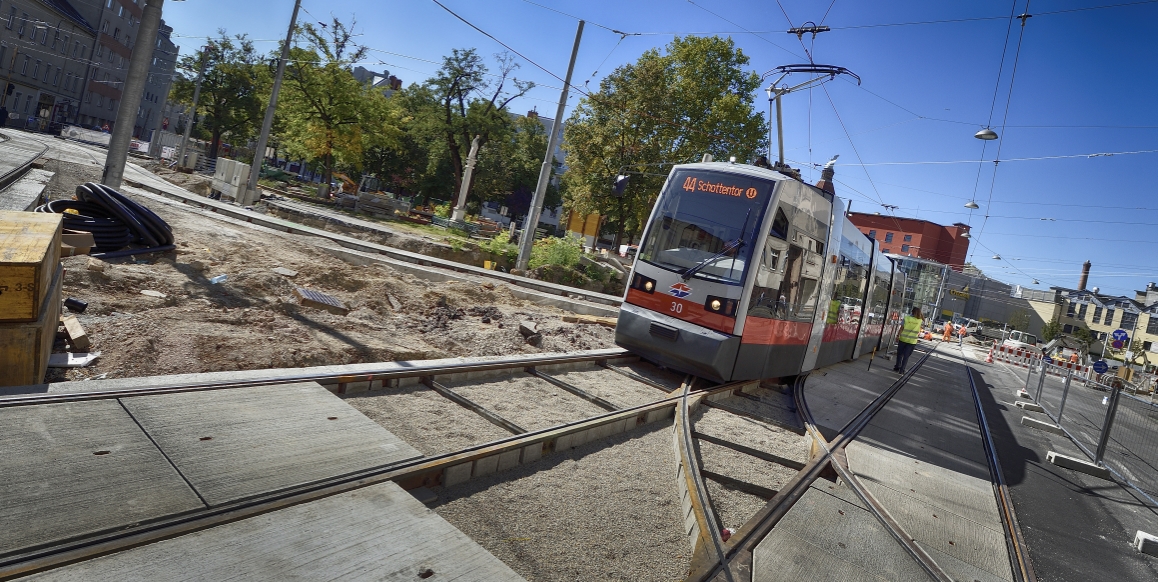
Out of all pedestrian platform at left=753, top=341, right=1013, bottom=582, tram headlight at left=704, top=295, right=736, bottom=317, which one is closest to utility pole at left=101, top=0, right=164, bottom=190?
tram headlight at left=704, top=295, right=736, bottom=317

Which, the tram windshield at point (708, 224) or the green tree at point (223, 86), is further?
the green tree at point (223, 86)

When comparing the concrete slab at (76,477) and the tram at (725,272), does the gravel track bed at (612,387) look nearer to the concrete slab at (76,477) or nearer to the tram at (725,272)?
the tram at (725,272)

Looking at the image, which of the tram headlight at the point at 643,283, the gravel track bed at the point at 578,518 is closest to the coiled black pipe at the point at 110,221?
the tram headlight at the point at 643,283

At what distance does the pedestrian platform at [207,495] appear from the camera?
2.93m

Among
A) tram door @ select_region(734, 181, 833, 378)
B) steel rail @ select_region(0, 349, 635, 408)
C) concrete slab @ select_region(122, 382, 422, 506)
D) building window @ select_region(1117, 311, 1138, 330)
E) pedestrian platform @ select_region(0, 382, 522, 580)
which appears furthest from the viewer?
building window @ select_region(1117, 311, 1138, 330)

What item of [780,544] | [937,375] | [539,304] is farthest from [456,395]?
[937,375]

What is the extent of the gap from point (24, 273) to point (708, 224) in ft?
25.1

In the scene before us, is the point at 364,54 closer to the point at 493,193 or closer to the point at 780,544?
the point at 493,193

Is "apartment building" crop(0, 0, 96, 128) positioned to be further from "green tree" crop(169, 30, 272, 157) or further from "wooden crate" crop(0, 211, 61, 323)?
"wooden crate" crop(0, 211, 61, 323)

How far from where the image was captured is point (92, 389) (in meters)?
4.48

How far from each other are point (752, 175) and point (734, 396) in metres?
3.48

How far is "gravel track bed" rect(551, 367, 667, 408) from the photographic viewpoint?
26.1 ft

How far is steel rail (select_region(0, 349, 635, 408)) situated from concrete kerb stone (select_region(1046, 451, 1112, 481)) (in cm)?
780

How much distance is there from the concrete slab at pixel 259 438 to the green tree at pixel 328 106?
1188 inches
